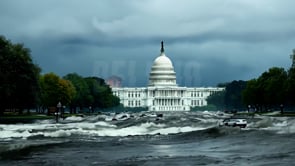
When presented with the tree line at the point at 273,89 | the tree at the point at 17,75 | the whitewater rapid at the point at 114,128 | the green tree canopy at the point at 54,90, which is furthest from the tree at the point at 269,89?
the whitewater rapid at the point at 114,128

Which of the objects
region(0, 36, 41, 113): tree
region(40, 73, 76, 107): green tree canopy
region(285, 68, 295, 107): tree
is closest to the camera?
region(0, 36, 41, 113): tree

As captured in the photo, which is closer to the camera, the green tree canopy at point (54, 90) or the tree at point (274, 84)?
the tree at point (274, 84)

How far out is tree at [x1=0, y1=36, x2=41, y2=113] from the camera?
86375 mm

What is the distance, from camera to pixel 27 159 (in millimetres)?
24797

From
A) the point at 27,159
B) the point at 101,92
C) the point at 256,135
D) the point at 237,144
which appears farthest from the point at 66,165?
the point at 101,92

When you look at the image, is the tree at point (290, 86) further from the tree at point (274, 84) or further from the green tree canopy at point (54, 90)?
the green tree canopy at point (54, 90)

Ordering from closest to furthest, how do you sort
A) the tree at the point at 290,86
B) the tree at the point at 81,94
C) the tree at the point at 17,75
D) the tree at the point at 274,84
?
the tree at the point at 17,75, the tree at the point at 290,86, the tree at the point at 274,84, the tree at the point at 81,94

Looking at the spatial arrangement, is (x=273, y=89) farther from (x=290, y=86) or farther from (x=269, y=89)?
(x=290, y=86)

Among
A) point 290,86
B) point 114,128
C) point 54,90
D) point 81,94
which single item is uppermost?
point 81,94

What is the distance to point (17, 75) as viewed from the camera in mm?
87875

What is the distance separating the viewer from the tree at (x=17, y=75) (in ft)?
283

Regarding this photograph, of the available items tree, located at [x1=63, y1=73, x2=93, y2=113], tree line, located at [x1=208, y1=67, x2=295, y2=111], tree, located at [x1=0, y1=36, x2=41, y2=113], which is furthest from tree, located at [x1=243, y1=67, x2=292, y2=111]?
tree, located at [x1=0, y1=36, x2=41, y2=113]

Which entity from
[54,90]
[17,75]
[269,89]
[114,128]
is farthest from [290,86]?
[114,128]

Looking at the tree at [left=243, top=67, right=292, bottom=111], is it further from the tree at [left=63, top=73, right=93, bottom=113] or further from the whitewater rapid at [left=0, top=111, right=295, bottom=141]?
the whitewater rapid at [left=0, top=111, right=295, bottom=141]
